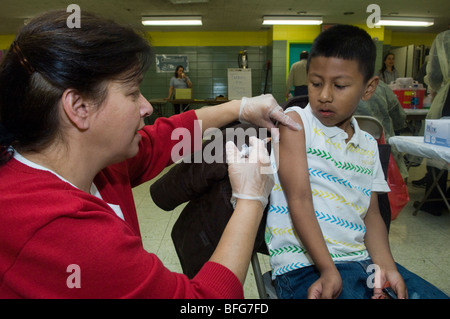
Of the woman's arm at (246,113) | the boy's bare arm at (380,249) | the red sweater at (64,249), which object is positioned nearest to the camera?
the red sweater at (64,249)

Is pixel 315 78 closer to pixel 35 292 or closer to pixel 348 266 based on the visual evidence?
pixel 348 266

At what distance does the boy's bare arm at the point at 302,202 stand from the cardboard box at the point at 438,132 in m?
1.37

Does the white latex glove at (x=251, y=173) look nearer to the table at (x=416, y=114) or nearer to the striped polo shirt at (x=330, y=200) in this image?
the striped polo shirt at (x=330, y=200)

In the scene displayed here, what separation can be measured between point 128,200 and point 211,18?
7318 mm

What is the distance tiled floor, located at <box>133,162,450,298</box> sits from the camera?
1.89 metres

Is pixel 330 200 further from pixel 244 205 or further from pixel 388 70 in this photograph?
pixel 388 70

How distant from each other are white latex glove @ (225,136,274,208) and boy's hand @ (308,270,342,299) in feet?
0.79

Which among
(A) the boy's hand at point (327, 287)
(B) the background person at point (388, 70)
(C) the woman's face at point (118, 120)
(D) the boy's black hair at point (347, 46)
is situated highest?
(B) the background person at point (388, 70)

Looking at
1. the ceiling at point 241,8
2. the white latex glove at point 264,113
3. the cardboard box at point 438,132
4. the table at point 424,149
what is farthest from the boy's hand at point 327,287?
the ceiling at point 241,8

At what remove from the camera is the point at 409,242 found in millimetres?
2273

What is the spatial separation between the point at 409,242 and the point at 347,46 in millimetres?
1858

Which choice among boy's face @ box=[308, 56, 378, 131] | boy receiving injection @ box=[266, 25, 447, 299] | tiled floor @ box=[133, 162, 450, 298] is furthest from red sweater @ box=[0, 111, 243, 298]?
tiled floor @ box=[133, 162, 450, 298]

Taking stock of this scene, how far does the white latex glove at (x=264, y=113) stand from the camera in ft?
3.27

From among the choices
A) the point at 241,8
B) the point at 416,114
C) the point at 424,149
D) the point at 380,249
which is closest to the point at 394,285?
the point at 380,249
